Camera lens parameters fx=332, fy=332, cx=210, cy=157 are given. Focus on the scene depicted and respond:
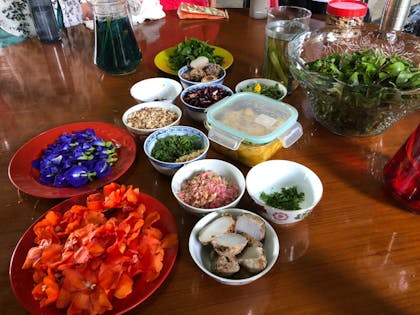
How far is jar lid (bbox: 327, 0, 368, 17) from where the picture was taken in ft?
3.88

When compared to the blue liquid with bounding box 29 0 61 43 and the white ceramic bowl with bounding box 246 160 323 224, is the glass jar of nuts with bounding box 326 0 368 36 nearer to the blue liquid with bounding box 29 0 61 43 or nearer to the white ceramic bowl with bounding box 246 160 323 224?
the white ceramic bowl with bounding box 246 160 323 224

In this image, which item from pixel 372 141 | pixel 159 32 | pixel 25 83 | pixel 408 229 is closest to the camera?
pixel 408 229

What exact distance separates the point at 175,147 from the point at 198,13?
1156 mm

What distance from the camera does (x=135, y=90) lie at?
117 centimetres

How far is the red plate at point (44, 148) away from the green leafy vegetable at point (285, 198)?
374 millimetres

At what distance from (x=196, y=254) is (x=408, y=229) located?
0.49m

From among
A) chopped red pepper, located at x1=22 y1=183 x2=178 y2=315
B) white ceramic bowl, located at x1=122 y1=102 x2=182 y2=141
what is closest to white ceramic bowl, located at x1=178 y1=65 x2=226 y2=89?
white ceramic bowl, located at x1=122 y1=102 x2=182 y2=141

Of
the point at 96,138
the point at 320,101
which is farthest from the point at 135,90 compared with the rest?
the point at 320,101

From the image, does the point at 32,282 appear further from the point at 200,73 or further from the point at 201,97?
the point at 200,73

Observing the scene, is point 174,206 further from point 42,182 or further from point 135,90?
point 135,90

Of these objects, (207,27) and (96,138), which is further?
(207,27)

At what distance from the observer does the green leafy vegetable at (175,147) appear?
0.88 m

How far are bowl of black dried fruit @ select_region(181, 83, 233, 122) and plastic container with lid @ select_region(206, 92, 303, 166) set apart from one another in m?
0.11

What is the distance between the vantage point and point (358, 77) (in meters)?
0.92
